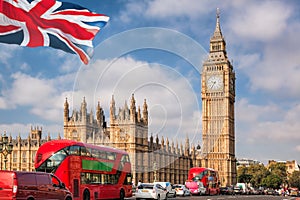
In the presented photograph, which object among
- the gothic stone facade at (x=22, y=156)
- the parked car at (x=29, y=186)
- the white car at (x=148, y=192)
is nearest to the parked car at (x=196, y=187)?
the white car at (x=148, y=192)

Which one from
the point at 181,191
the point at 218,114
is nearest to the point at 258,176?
the point at 218,114

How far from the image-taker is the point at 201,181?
2330 inches

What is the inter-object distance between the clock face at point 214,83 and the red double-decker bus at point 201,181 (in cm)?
6684

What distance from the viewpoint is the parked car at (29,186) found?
20.0 metres

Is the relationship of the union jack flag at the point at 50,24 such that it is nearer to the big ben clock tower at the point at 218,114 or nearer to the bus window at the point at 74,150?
the bus window at the point at 74,150

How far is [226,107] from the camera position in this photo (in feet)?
425

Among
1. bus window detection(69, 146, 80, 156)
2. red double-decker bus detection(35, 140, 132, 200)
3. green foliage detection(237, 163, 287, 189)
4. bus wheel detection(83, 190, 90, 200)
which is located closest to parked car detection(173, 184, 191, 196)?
red double-decker bus detection(35, 140, 132, 200)

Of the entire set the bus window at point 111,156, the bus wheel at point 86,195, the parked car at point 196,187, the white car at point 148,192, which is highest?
the bus window at point 111,156

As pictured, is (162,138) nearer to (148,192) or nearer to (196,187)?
(196,187)

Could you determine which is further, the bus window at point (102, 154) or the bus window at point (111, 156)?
the bus window at point (111, 156)

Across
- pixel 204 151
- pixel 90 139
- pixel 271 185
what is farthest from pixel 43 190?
pixel 271 185

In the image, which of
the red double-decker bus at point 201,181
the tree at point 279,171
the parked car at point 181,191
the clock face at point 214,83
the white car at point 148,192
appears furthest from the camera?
the tree at point 279,171

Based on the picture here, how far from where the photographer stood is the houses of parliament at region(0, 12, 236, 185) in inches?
3312

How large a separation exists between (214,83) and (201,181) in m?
71.7
